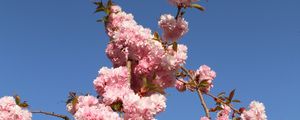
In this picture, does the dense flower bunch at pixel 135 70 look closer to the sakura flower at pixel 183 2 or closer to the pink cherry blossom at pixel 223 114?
the sakura flower at pixel 183 2

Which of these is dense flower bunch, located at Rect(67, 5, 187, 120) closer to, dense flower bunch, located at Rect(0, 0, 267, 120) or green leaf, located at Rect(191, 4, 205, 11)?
dense flower bunch, located at Rect(0, 0, 267, 120)

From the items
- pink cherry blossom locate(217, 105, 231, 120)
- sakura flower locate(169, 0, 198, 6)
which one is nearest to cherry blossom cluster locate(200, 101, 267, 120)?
pink cherry blossom locate(217, 105, 231, 120)

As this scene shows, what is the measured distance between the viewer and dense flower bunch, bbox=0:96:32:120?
4.58 metres

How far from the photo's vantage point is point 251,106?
522 cm

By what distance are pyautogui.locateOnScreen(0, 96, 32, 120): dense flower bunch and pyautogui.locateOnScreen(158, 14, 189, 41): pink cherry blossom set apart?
5.79 ft

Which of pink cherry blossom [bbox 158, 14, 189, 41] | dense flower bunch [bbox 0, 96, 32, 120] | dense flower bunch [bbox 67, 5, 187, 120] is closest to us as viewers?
dense flower bunch [bbox 67, 5, 187, 120]

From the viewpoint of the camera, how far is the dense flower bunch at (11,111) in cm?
458

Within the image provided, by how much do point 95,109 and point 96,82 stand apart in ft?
2.21

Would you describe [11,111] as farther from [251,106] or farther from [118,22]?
[251,106]

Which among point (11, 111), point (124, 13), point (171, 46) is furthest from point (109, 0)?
point (11, 111)

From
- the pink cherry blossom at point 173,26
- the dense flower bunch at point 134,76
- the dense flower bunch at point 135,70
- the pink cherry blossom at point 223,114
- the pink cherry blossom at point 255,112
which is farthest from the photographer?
A: the pink cherry blossom at point 223,114

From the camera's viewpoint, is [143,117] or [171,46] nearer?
[143,117]

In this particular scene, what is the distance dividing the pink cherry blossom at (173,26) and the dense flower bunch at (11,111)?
5.79 feet

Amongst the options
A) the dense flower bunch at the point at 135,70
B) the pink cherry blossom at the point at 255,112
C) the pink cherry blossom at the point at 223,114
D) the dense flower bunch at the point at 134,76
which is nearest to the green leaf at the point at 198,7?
the dense flower bunch at the point at 134,76
